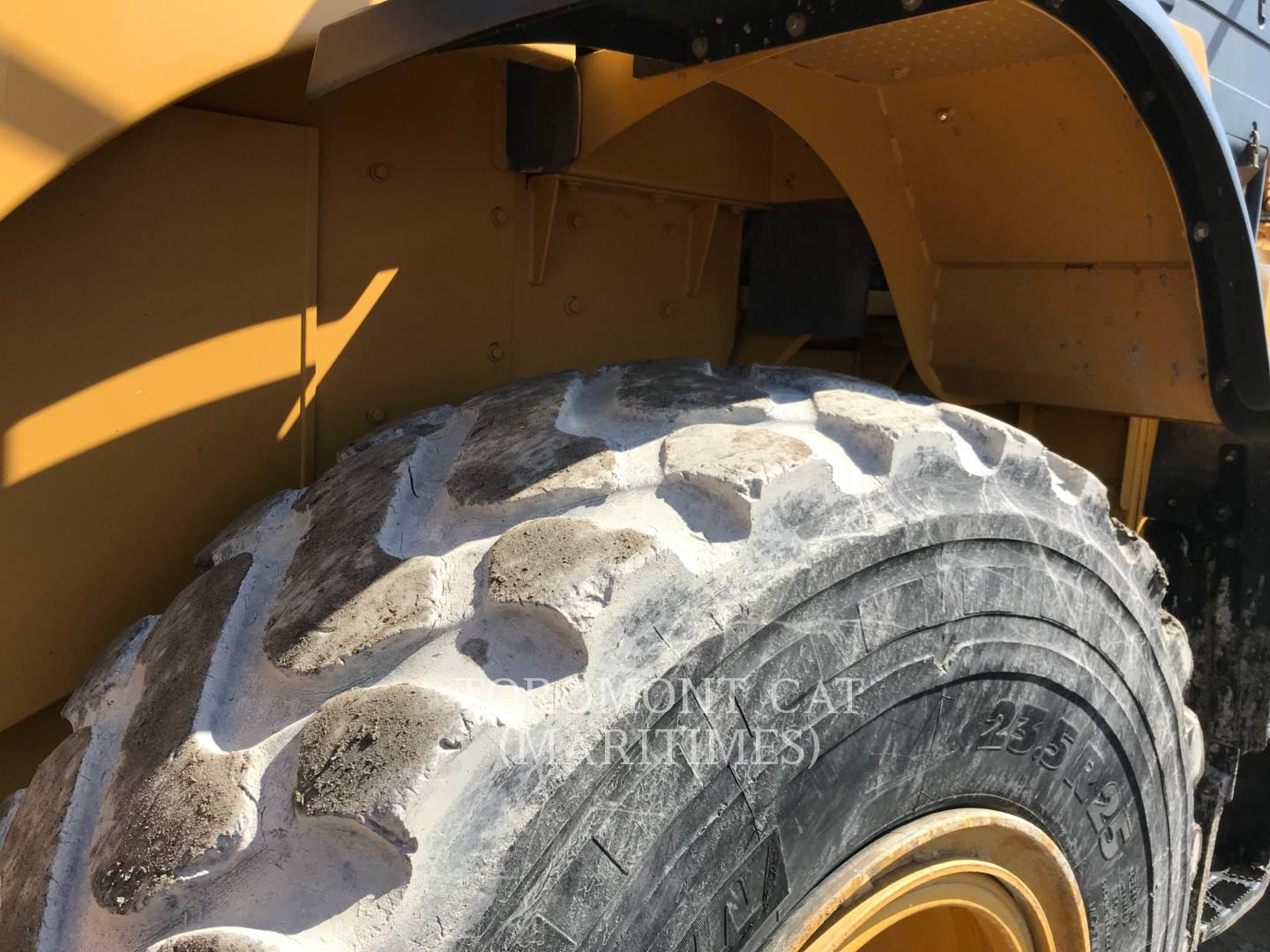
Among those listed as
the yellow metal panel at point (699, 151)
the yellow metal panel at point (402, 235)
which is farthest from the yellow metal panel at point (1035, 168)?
the yellow metal panel at point (402, 235)

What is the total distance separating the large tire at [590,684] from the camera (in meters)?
0.80

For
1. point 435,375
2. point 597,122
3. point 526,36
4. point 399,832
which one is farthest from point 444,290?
point 399,832

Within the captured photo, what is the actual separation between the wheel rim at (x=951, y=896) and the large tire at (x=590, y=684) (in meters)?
0.03

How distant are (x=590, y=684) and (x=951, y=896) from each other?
0.58m

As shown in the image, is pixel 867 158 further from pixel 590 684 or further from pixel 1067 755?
pixel 590 684

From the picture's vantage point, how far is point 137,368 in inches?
46.8

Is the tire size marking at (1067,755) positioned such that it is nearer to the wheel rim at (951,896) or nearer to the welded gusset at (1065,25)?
the wheel rim at (951,896)

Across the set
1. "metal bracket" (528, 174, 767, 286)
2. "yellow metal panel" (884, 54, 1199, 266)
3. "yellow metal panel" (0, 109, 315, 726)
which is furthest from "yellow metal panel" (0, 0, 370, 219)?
"yellow metal panel" (884, 54, 1199, 266)

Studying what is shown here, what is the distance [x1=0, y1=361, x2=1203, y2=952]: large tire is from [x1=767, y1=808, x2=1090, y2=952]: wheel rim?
0.03 meters

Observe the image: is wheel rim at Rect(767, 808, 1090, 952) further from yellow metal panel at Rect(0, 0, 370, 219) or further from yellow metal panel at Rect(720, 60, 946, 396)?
yellow metal panel at Rect(0, 0, 370, 219)

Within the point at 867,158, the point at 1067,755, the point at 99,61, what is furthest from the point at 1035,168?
the point at 99,61

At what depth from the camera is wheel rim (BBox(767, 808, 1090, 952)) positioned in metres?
1.02

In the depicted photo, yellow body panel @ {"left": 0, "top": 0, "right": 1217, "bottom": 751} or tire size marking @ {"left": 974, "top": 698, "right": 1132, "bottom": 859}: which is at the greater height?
yellow body panel @ {"left": 0, "top": 0, "right": 1217, "bottom": 751}

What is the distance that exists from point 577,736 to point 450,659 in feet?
0.42
